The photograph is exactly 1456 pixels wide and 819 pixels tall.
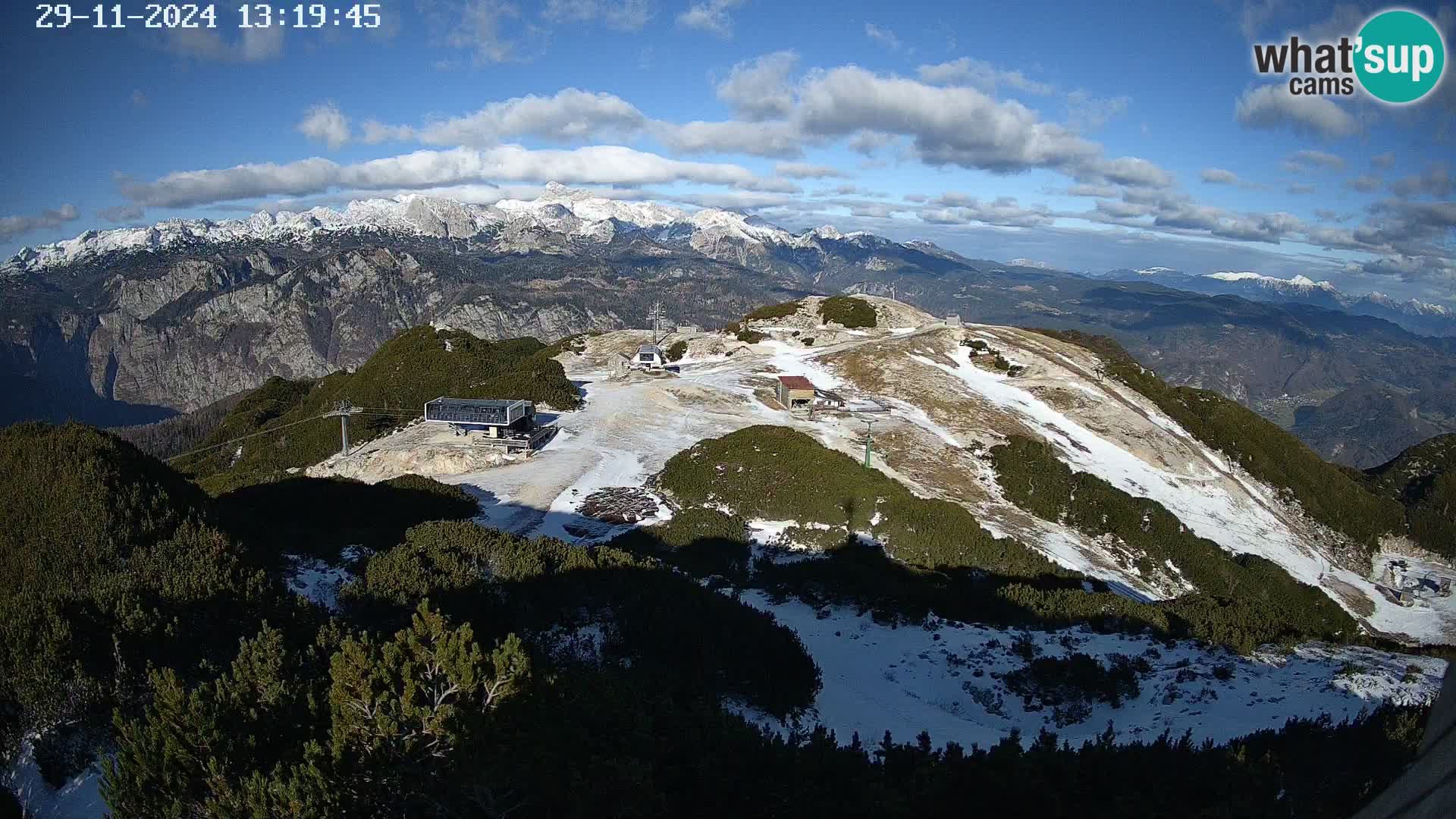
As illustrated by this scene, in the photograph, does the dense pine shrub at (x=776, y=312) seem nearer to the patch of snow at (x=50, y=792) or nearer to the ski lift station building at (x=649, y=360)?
the ski lift station building at (x=649, y=360)

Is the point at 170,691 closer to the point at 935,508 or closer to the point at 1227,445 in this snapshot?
the point at 935,508

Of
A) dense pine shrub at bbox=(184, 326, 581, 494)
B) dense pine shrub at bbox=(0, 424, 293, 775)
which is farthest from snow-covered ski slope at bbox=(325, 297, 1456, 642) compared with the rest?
dense pine shrub at bbox=(0, 424, 293, 775)

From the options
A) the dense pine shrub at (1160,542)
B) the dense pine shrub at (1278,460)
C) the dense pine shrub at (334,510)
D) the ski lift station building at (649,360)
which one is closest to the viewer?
the dense pine shrub at (334,510)

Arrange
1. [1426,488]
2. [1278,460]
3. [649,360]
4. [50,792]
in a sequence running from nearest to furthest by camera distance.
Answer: [50,792], [1278,460], [1426,488], [649,360]

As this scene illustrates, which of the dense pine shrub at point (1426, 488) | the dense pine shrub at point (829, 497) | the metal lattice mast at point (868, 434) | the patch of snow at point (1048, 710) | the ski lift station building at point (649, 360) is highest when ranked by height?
the ski lift station building at point (649, 360)

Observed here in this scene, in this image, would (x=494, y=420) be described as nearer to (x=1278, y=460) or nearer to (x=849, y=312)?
(x=849, y=312)

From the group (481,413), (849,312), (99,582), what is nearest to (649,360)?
(481,413)

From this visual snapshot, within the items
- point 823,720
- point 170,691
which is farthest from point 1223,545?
point 170,691

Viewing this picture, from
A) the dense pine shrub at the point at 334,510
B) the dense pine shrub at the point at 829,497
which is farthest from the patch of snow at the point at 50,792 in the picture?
the dense pine shrub at the point at 829,497
